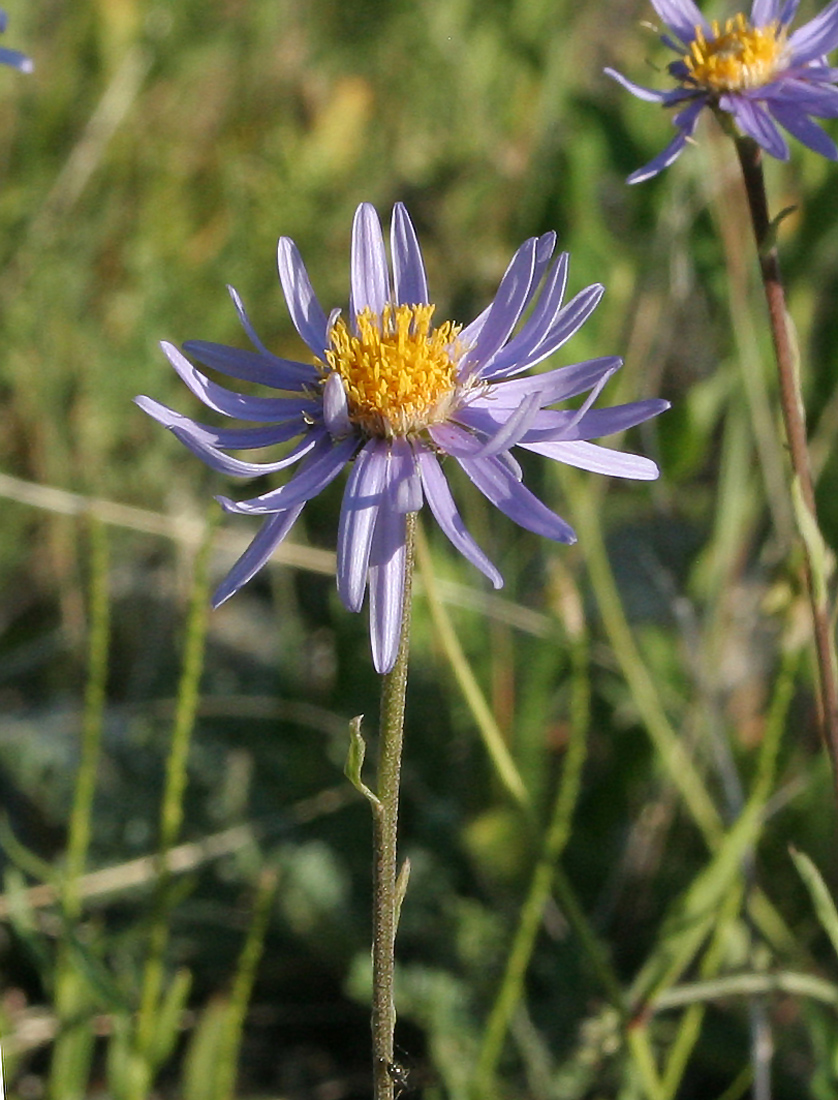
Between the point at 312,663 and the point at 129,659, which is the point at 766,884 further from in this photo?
the point at 129,659

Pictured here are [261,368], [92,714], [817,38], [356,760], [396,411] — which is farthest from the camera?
[92,714]

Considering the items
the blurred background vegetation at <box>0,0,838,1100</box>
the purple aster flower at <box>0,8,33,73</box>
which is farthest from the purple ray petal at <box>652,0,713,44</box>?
the purple aster flower at <box>0,8,33,73</box>

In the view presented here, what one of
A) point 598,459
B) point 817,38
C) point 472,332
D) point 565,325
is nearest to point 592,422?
point 598,459

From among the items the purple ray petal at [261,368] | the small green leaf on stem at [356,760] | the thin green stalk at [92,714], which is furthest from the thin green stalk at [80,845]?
the small green leaf on stem at [356,760]

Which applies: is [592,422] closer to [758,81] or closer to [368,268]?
[368,268]

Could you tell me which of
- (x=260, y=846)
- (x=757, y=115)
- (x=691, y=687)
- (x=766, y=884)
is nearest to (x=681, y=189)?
(x=691, y=687)

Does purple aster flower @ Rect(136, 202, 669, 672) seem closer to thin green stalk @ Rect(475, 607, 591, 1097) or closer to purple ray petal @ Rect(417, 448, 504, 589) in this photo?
purple ray petal @ Rect(417, 448, 504, 589)

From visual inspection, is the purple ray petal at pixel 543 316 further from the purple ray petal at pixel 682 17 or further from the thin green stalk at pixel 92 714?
the thin green stalk at pixel 92 714

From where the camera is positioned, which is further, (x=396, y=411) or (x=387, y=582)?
(x=396, y=411)
